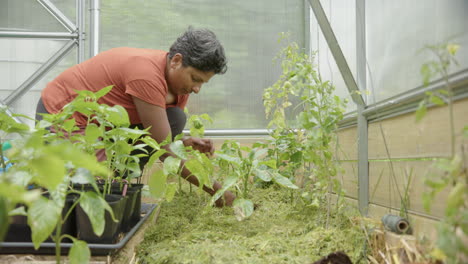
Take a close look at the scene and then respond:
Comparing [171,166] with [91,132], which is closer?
[91,132]

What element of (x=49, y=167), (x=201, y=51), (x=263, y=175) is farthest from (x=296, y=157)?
(x=49, y=167)

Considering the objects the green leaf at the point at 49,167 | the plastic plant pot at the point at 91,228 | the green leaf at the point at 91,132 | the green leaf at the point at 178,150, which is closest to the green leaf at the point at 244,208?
the green leaf at the point at 178,150

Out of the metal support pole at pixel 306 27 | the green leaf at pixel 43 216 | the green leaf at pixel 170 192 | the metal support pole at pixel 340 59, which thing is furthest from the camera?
the metal support pole at pixel 306 27

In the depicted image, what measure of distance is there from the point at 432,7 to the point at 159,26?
2.22 metres

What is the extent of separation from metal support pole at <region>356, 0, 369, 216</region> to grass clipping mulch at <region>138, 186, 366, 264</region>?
0.09 metres

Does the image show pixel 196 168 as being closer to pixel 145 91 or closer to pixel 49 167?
pixel 145 91

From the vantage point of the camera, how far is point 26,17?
2.79m

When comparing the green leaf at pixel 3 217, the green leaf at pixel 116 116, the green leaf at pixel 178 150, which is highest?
the green leaf at pixel 116 116

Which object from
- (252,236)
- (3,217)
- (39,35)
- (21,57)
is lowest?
(252,236)

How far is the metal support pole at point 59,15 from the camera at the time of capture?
109 inches

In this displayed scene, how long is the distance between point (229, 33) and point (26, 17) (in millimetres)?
1517

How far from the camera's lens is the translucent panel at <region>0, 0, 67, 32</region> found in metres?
2.78

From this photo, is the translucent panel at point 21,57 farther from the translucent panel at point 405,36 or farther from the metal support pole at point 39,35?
the translucent panel at point 405,36

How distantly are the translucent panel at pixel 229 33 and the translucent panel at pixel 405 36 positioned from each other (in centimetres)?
154
